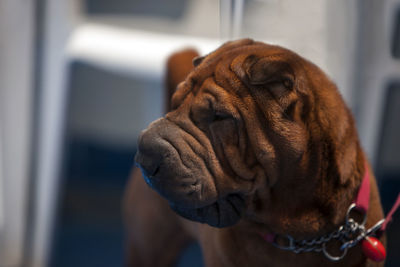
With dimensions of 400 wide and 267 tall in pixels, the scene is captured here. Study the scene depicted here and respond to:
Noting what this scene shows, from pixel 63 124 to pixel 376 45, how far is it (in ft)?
3.30

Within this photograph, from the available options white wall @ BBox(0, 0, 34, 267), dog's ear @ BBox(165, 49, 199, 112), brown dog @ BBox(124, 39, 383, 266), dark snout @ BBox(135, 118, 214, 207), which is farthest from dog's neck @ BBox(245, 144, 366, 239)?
white wall @ BBox(0, 0, 34, 267)

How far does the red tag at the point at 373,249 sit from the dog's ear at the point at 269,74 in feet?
0.82

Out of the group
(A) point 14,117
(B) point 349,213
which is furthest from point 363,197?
(A) point 14,117

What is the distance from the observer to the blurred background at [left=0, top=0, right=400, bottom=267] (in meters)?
0.90

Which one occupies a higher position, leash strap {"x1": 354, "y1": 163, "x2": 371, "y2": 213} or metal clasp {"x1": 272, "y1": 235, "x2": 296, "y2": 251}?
leash strap {"x1": 354, "y1": 163, "x2": 371, "y2": 213}

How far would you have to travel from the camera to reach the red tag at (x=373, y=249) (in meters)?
0.67

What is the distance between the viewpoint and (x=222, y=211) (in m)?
0.65

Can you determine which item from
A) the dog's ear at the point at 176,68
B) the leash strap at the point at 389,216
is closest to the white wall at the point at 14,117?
the dog's ear at the point at 176,68

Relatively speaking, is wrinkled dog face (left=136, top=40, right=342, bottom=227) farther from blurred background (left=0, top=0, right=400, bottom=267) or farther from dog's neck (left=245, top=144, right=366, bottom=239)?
blurred background (left=0, top=0, right=400, bottom=267)

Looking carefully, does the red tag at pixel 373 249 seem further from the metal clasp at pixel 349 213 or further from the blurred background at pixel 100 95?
the blurred background at pixel 100 95

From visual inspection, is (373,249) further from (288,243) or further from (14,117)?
(14,117)

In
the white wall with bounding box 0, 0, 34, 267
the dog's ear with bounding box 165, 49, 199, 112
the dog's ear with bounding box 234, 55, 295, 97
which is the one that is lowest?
the white wall with bounding box 0, 0, 34, 267

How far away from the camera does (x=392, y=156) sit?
964 millimetres

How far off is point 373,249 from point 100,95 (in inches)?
57.6
